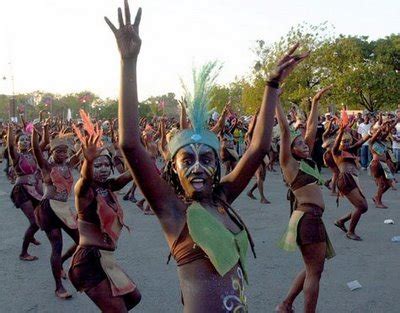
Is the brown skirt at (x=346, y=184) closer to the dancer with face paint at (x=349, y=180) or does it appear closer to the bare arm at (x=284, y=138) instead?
the dancer with face paint at (x=349, y=180)

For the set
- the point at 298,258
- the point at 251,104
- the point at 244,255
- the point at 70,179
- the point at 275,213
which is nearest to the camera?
the point at 244,255

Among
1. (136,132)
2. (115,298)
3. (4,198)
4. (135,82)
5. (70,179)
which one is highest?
(135,82)

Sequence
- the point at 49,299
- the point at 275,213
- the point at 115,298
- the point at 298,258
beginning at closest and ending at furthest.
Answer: the point at 115,298, the point at 49,299, the point at 298,258, the point at 275,213

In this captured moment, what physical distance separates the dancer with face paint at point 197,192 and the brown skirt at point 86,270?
4.94 ft

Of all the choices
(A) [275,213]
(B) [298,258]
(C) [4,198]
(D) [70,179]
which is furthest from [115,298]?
(C) [4,198]

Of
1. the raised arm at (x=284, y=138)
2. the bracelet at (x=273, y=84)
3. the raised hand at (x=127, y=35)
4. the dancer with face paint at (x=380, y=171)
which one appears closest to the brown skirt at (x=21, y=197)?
the raised arm at (x=284, y=138)

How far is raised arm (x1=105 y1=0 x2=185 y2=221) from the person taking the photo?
2.18 meters

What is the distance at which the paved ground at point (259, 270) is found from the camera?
5.36 metres

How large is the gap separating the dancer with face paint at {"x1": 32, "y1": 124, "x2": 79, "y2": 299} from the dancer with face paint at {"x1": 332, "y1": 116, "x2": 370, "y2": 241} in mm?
3977

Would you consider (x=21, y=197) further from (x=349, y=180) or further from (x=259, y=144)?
(x=259, y=144)

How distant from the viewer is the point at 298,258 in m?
6.96

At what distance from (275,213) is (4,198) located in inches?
265

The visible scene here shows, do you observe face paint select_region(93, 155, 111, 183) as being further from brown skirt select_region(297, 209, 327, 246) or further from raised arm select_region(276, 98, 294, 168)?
brown skirt select_region(297, 209, 327, 246)

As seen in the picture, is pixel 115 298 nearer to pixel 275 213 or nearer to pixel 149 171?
pixel 149 171
